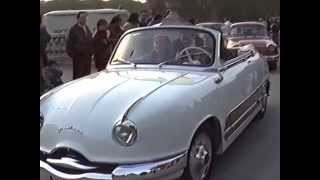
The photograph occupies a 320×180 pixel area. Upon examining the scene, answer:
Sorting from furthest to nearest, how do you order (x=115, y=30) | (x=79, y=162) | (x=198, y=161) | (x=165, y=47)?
(x=165, y=47) < (x=115, y=30) < (x=198, y=161) < (x=79, y=162)

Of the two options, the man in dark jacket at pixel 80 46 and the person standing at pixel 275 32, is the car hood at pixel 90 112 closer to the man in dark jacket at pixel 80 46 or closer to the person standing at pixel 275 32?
the man in dark jacket at pixel 80 46

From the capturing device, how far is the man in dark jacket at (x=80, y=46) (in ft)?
7.55

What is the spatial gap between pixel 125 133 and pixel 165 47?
59 cm

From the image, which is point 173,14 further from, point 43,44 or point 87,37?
point 43,44

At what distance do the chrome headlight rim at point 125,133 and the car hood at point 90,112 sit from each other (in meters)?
0.02

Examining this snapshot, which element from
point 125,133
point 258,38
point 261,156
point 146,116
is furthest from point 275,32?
point 125,133

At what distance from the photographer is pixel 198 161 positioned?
2326 millimetres

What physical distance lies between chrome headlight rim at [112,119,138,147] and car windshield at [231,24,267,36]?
68cm

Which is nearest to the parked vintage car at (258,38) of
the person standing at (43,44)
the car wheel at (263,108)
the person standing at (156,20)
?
the car wheel at (263,108)

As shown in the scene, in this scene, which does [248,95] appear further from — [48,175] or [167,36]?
[48,175]

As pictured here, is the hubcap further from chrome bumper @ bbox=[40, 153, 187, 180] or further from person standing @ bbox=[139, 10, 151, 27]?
person standing @ bbox=[139, 10, 151, 27]
